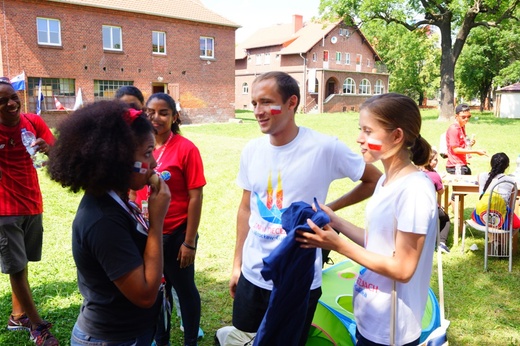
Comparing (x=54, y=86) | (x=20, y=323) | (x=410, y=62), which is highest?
(x=410, y=62)

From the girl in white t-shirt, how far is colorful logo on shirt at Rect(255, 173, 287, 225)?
0.41m

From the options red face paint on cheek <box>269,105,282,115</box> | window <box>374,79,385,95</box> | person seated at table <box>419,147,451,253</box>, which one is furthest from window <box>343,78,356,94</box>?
red face paint on cheek <box>269,105,282,115</box>

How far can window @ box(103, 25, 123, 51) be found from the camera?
24438 millimetres

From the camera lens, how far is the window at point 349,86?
4459 cm

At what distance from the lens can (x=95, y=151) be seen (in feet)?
5.27

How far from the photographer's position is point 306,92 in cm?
4272

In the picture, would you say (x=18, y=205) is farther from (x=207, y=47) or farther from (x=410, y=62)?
(x=410, y=62)

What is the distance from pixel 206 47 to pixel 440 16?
1433cm

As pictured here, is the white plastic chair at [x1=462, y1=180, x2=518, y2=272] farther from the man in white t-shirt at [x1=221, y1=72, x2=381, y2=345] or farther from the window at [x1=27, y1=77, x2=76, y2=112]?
the window at [x1=27, y1=77, x2=76, y2=112]

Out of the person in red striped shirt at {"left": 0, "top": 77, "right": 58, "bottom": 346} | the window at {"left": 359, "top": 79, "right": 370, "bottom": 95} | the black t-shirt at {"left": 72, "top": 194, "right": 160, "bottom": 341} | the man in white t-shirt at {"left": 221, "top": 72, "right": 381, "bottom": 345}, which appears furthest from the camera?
the window at {"left": 359, "top": 79, "right": 370, "bottom": 95}

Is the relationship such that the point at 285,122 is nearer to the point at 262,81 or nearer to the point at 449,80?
the point at 262,81

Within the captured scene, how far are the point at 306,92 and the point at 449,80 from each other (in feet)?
61.9

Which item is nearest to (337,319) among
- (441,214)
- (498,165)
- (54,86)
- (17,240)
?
(17,240)

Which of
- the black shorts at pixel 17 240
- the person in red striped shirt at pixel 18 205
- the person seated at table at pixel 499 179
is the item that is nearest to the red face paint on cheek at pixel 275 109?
the person in red striped shirt at pixel 18 205
